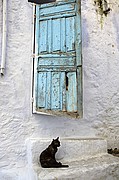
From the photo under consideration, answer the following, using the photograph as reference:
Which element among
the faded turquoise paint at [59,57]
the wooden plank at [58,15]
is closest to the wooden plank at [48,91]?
the faded turquoise paint at [59,57]

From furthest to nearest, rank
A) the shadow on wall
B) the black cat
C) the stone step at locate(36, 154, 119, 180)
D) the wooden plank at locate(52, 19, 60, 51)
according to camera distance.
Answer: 1. the shadow on wall
2. the wooden plank at locate(52, 19, 60, 51)
3. the black cat
4. the stone step at locate(36, 154, 119, 180)

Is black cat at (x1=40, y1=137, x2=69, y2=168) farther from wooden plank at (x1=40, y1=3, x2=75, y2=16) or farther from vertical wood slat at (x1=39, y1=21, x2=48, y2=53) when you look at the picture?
wooden plank at (x1=40, y1=3, x2=75, y2=16)

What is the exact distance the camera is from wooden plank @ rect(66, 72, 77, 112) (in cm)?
375

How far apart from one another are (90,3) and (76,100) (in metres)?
2.11

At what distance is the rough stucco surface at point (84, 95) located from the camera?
4016 millimetres

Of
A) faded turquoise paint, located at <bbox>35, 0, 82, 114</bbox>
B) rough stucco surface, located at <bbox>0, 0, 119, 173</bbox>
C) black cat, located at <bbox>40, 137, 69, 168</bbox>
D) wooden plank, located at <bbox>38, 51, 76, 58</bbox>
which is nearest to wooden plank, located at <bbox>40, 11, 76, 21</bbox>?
faded turquoise paint, located at <bbox>35, 0, 82, 114</bbox>

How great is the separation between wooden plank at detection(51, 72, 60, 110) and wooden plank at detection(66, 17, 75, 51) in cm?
43

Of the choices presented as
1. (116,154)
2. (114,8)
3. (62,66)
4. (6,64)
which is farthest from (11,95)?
(114,8)

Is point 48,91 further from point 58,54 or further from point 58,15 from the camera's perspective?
point 58,15

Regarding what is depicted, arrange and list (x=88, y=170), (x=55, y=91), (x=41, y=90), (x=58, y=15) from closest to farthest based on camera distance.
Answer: (x=88, y=170), (x=55, y=91), (x=41, y=90), (x=58, y=15)

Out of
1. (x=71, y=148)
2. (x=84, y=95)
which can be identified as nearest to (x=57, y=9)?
(x=84, y=95)

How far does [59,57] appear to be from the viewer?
13.1 ft

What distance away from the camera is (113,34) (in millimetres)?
5160

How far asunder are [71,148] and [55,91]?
3.03ft
